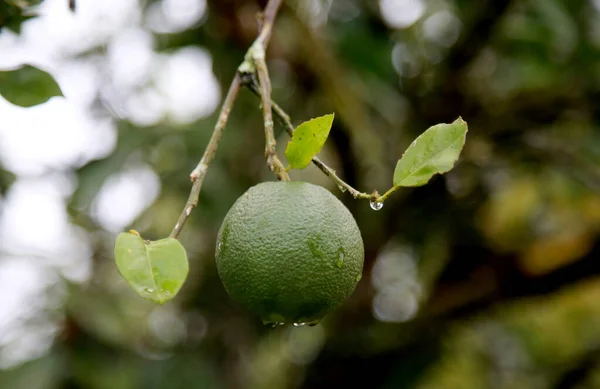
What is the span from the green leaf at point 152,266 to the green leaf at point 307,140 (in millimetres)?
182

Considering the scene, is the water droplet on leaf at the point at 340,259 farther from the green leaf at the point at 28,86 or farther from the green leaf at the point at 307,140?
the green leaf at the point at 28,86

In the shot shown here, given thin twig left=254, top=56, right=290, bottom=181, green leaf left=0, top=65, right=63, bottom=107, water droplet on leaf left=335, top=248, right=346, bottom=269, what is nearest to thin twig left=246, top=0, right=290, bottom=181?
thin twig left=254, top=56, right=290, bottom=181

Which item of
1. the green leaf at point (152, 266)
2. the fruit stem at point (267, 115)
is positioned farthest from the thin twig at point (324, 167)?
the green leaf at point (152, 266)

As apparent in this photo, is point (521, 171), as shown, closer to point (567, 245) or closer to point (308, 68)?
point (567, 245)

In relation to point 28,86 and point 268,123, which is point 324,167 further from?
point 28,86

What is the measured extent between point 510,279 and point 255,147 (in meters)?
1.04

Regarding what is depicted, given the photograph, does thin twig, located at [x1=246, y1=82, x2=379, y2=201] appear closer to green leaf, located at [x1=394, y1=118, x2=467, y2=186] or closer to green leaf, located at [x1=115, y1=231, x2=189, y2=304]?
green leaf, located at [x1=394, y1=118, x2=467, y2=186]

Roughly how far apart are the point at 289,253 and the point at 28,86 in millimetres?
445

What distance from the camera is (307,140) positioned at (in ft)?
2.51

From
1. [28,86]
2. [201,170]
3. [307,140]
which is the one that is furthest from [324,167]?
[28,86]

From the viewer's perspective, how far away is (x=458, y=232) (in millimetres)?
2195

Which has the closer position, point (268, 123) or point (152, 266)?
point (152, 266)

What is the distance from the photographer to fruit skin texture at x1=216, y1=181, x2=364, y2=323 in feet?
2.49

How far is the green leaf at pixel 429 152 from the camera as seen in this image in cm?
72
